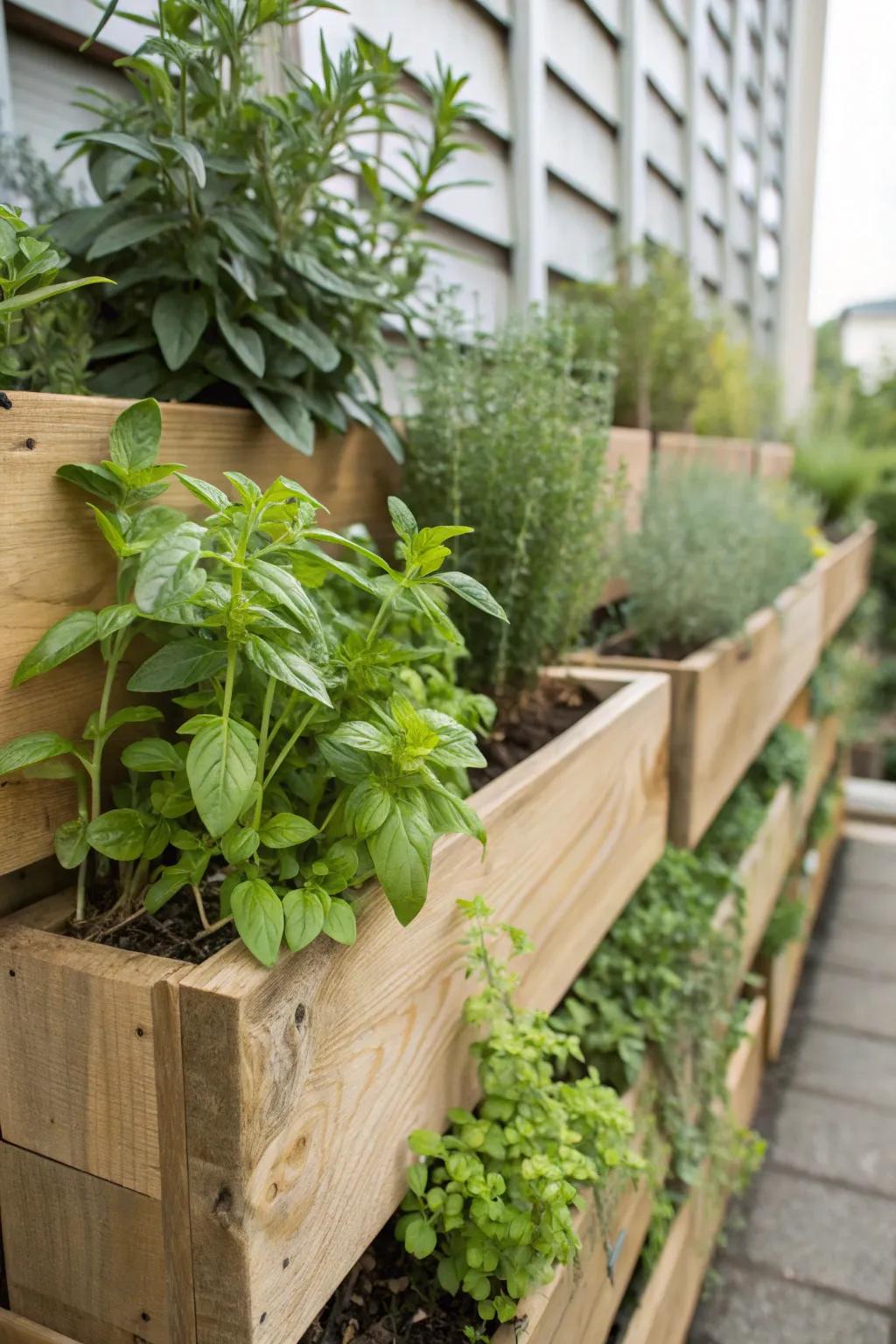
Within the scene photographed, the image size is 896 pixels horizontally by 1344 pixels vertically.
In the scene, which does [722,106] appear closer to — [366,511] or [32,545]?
[366,511]

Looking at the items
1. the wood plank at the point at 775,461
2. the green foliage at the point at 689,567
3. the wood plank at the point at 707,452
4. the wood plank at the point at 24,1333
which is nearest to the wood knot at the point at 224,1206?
the wood plank at the point at 24,1333

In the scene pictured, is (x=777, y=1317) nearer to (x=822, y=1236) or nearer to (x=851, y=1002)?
(x=822, y=1236)

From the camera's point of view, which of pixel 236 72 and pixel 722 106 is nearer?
pixel 236 72

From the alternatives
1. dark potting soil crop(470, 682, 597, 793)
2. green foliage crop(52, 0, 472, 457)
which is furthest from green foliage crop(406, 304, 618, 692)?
green foliage crop(52, 0, 472, 457)

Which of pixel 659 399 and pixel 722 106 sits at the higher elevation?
pixel 722 106

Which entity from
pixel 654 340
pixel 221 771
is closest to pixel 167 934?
pixel 221 771

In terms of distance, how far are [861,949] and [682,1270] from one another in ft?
7.53

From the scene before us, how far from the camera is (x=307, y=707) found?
2.93 feet

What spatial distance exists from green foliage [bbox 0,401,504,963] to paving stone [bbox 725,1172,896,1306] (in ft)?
6.20

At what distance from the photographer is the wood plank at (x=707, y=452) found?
266 centimetres

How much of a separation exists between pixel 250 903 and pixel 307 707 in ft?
0.72

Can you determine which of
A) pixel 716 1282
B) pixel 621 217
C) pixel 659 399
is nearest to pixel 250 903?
pixel 716 1282

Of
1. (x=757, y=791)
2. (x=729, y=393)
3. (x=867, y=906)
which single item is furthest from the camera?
(x=867, y=906)

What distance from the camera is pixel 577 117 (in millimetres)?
2775
